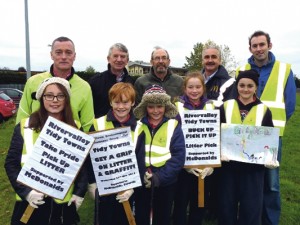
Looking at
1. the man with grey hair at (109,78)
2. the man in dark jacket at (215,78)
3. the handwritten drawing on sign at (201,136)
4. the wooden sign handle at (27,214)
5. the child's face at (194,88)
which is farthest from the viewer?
the man with grey hair at (109,78)

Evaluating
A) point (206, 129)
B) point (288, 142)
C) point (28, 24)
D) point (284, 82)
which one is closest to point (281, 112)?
point (284, 82)

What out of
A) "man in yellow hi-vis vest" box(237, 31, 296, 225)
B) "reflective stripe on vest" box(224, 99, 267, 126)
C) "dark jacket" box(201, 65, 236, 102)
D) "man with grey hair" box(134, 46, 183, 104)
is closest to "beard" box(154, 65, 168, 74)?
"man with grey hair" box(134, 46, 183, 104)

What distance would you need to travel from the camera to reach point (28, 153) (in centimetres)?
298

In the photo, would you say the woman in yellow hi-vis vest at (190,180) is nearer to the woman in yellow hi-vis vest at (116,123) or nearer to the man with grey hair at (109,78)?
the woman in yellow hi-vis vest at (116,123)

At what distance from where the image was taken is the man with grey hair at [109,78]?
4703mm

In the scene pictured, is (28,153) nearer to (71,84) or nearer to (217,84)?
(71,84)

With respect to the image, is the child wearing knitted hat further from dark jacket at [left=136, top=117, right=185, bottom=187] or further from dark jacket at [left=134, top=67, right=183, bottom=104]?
dark jacket at [left=134, top=67, right=183, bottom=104]

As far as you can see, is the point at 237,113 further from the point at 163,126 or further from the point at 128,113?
the point at 128,113

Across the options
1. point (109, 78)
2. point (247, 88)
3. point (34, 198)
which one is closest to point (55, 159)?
point (34, 198)

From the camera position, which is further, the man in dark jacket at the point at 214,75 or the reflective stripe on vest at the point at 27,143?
the man in dark jacket at the point at 214,75

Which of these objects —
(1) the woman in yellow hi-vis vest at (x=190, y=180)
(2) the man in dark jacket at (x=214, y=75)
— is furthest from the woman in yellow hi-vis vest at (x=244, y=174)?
(2) the man in dark jacket at (x=214, y=75)

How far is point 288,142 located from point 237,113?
7.93 meters

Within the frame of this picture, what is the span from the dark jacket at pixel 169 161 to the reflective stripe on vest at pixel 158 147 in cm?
4

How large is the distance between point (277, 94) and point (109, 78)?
2407mm
